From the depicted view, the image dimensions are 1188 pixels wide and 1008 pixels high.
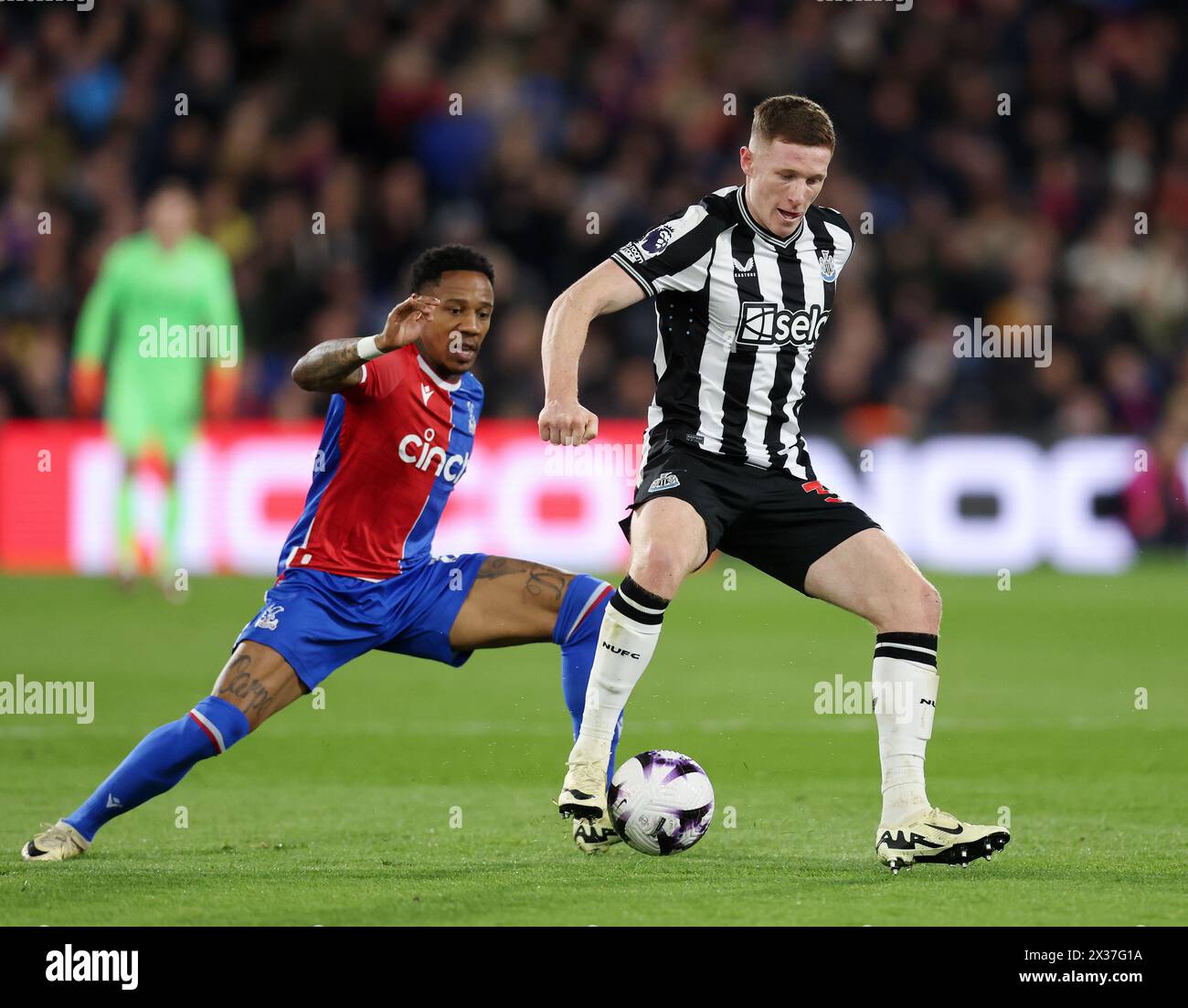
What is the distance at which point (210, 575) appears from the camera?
1331cm

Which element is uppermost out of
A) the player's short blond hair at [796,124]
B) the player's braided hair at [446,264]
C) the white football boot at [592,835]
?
the player's short blond hair at [796,124]

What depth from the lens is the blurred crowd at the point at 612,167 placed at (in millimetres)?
15172

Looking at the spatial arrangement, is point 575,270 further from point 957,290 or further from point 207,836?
point 207,836

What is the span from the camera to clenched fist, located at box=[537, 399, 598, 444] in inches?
193

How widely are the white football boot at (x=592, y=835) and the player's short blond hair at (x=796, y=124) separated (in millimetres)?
2039

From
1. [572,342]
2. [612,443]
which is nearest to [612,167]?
[612,443]

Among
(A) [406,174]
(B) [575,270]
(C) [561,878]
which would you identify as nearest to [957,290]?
(B) [575,270]

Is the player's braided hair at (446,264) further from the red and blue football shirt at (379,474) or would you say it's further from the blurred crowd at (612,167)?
the blurred crowd at (612,167)

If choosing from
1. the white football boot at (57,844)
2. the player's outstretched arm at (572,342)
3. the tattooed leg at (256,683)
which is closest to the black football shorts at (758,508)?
the player's outstretched arm at (572,342)

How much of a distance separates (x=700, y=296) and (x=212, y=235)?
35.2 ft

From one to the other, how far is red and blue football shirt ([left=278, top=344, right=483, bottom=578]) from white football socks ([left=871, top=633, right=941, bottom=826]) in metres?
1.53

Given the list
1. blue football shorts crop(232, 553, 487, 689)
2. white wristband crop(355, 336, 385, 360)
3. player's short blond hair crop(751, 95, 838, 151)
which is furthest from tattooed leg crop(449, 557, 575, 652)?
player's short blond hair crop(751, 95, 838, 151)

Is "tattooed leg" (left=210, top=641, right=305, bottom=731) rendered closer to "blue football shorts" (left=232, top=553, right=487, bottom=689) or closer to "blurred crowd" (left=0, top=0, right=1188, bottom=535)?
"blue football shorts" (left=232, top=553, right=487, bottom=689)

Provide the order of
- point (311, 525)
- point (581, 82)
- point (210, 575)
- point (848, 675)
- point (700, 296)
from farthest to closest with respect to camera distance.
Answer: point (581, 82) → point (210, 575) → point (848, 675) → point (311, 525) → point (700, 296)
